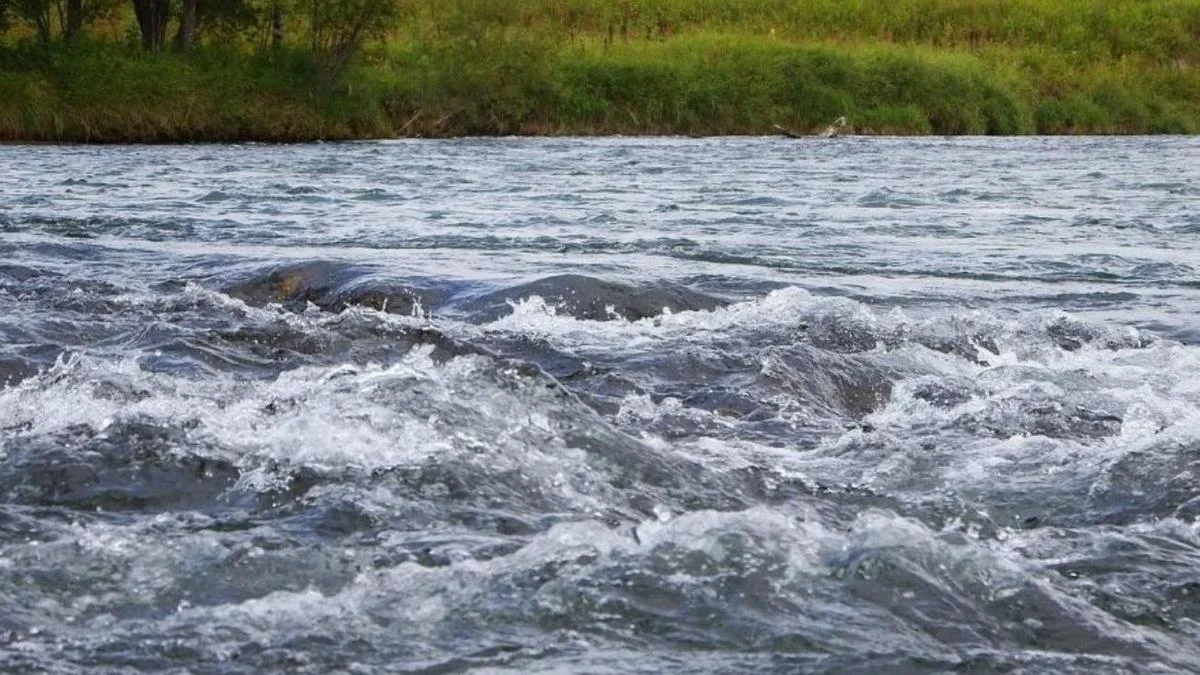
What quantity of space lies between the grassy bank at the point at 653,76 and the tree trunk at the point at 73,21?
0.94m

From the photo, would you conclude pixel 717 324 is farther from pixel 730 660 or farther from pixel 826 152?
pixel 826 152

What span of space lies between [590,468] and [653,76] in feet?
105

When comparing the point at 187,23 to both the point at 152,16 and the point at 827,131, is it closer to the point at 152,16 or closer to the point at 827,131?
the point at 152,16

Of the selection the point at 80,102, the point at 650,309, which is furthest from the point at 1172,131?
the point at 650,309

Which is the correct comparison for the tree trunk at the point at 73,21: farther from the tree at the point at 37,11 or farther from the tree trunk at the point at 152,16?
the tree trunk at the point at 152,16

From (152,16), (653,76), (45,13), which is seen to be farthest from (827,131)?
(45,13)

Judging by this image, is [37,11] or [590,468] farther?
[37,11]

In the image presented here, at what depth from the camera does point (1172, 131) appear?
40.9m

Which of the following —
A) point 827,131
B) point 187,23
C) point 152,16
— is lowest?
point 827,131

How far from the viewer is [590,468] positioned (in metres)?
4.11

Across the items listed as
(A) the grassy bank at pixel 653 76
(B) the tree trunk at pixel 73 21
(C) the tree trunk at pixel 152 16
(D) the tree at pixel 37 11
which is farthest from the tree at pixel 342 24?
(D) the tree at pixel 37 11

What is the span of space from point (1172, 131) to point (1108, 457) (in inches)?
1546

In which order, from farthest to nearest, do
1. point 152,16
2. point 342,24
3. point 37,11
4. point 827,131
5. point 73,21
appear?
1. point 827,131
2. point 152,16
3. point 342,24
4. point 73,21
5. point 37,11

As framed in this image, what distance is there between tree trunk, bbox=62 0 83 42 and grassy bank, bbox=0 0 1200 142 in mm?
939
